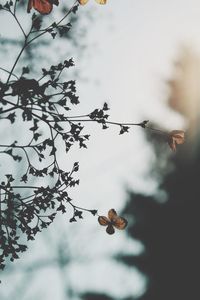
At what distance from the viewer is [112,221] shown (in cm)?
312

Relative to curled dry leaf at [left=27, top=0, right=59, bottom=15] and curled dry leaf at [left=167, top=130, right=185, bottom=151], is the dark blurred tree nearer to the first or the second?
curled dry leaf at [left=167, top=130, right=185, bottom=151]

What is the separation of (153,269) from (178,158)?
10.1ft

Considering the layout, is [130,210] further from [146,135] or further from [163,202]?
[146,135]

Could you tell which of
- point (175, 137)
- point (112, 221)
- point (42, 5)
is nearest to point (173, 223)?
point (112, 221)

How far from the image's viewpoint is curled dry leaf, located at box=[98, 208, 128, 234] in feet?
10.1

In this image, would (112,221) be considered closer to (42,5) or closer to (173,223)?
(42,5)

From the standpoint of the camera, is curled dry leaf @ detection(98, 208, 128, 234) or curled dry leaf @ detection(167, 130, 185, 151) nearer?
curled dry leaf @ detection(167, 130, 185, 151)

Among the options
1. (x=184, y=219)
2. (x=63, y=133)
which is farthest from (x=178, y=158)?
(x=63, y=133)

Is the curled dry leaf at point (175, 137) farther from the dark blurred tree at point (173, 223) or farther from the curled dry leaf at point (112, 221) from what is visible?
the dark blurred tree at point (173, 223)

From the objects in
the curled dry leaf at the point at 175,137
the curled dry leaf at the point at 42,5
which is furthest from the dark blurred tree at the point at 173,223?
the curled dry leaf at the point at 42,5

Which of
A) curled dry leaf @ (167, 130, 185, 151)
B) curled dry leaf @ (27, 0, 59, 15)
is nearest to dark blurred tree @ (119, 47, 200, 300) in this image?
curled dry leaf @ (167, 130, 185, 151)

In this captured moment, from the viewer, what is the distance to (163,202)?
8.74m

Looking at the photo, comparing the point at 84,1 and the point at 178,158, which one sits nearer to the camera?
the point at 84,1

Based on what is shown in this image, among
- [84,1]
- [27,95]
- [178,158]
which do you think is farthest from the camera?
[178,158]
